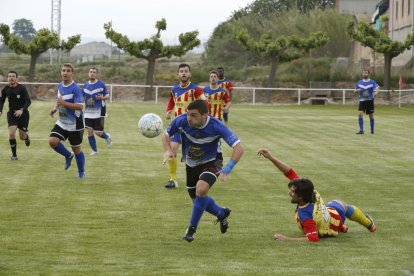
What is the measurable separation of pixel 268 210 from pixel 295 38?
164 feet

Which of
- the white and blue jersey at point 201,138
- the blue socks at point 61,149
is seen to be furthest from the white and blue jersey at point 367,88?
the white and blue jersey at point 201,138

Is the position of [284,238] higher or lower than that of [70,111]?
lower

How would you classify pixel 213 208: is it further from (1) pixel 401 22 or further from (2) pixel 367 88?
(1) pixel 401 22

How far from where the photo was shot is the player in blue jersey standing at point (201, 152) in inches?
409

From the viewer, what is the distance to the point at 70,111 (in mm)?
16375

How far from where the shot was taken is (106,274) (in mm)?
8797

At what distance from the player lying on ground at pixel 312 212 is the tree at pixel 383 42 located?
46.1 m

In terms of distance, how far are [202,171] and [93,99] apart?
1183 centimetres

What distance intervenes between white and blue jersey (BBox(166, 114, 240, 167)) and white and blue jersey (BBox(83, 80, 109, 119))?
1161cm

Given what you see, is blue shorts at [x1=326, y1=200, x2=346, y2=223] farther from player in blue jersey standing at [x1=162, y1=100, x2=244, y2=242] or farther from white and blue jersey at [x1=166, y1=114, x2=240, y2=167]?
white and blue jersey at [x1=166, y1=114, x2=240, y2=167]

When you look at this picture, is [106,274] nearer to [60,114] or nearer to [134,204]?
[134,204]

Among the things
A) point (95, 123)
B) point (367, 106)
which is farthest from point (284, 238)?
point (367, 106)

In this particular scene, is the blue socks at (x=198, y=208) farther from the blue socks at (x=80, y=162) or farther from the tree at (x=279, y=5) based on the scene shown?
the tree at (x=279, y=5)

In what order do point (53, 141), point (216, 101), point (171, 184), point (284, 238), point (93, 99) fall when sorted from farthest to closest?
point (216, 101), point (93, 99), point (53, 141), point (171, 184), point (284, 238)
